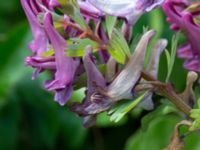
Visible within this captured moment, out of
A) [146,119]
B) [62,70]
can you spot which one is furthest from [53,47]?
[146,119]

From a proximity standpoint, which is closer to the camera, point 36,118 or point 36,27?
point 36,27

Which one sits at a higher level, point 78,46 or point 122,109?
point 78,46

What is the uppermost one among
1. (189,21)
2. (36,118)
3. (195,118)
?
(189,21)

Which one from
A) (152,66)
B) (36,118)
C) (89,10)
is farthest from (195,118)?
(36,118)

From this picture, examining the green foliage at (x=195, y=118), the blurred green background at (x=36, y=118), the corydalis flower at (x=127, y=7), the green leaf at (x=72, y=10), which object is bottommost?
the blurred green background at (x=36, y=118)

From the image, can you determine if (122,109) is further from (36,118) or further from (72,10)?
(36,118)

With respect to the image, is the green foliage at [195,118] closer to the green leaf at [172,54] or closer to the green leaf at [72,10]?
the green leaf at [172,54]

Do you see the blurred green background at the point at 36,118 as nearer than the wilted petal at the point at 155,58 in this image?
No

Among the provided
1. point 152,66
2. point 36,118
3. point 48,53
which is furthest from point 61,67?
point 36,118

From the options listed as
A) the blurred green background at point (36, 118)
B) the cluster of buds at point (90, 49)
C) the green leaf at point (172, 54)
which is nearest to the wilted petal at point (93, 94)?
the cluster of buds at point (90, 49)
